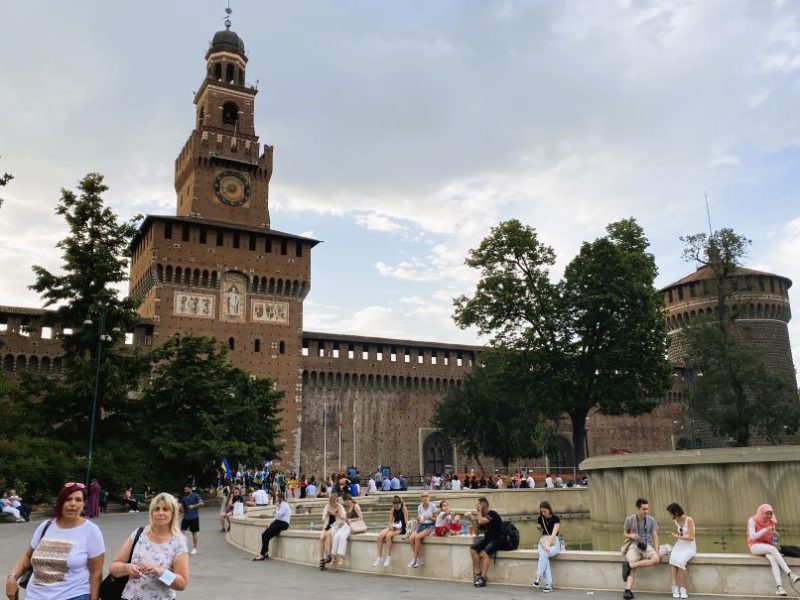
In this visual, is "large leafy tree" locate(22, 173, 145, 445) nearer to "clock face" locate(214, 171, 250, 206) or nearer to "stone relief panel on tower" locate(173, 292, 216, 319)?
"stone relief panel on tower" locate(173, 292, 216, 319)

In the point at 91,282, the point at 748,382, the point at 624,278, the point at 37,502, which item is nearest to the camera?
the point at 37,502

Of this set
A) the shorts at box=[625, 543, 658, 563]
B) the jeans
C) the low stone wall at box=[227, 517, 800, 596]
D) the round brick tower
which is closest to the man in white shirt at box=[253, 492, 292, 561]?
the low stone wall at box=[227, 517, 800, 596]

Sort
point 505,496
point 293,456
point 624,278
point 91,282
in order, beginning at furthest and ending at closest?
point 293,456 < point 624,278 < point 91,282 < point 505,496

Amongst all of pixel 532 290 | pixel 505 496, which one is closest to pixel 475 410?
pixel 532 290

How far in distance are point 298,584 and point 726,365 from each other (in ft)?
109

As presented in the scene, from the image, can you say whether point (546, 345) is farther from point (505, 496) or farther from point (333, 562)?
point (333, 562)

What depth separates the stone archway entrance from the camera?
52250mm

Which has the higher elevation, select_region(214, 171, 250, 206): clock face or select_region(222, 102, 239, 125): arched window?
select_region(222, 102, 239, 125): arched window

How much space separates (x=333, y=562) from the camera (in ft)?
41.3

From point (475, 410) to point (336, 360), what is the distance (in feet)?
33.9

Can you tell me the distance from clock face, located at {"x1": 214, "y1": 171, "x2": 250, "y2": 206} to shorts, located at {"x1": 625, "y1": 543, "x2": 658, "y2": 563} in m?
43.8

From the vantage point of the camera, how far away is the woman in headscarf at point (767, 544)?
8648 mm

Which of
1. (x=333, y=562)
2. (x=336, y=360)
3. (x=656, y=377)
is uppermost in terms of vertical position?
(x=336, y=360)

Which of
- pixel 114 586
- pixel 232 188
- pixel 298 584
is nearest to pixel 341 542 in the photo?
pixel 298 584
